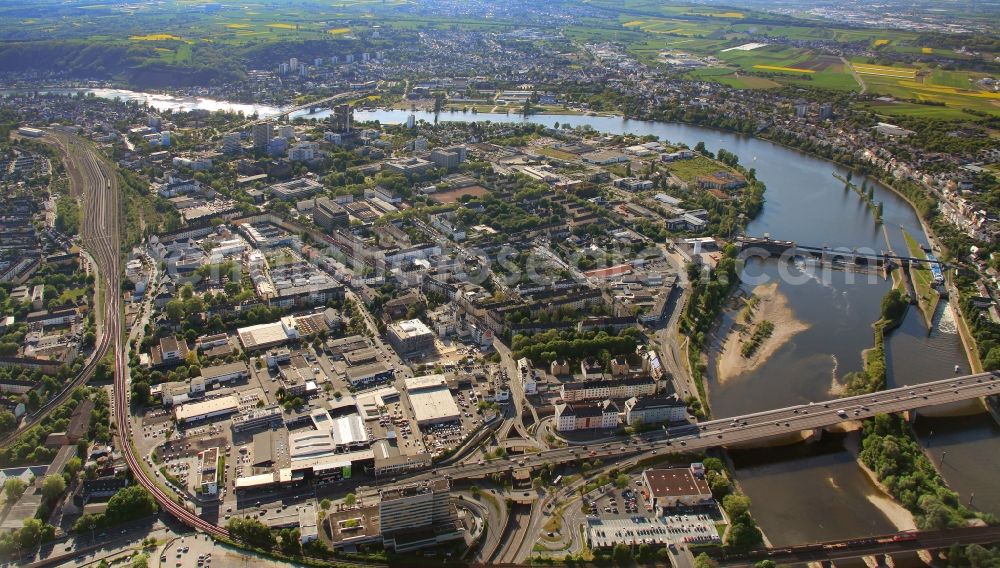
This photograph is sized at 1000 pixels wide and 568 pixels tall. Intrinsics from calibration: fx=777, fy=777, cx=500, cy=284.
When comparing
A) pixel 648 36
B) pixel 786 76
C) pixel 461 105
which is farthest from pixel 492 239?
pixel 648 36

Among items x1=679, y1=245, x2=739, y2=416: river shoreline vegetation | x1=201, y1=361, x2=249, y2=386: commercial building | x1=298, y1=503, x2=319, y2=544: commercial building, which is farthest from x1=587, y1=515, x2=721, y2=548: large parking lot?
x1=201, y1=361, x2=249, y2=386: commercial building

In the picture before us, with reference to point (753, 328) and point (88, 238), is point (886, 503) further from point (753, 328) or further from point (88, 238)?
point (88, 238)

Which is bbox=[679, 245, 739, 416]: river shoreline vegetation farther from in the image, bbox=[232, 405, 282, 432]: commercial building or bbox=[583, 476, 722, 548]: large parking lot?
bbox=[232, 405, 282, 432]: commercial building

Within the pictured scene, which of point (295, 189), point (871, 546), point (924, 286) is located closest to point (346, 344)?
point (871, 546)

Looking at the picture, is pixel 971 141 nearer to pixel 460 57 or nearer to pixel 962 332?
pixel 962 332

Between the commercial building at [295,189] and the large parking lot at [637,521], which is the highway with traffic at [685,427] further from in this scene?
the commercial building at [295,189]

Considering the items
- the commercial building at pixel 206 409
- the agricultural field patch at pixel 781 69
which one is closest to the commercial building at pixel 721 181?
the commercial building at pixel 206 409
